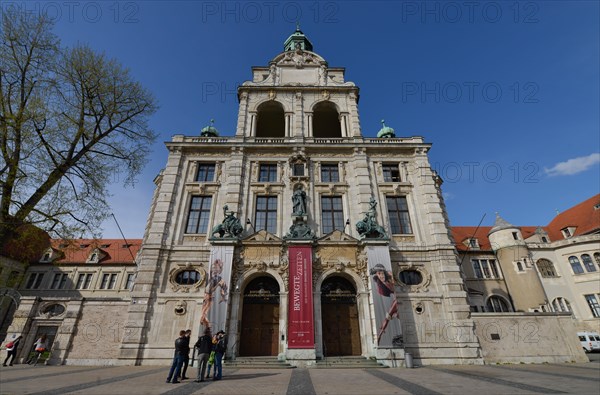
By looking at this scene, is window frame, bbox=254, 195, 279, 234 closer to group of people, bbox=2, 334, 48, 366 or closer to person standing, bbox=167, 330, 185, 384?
person standing, bbox=167, 330, 185, 384

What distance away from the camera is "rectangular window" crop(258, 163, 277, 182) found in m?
20.9

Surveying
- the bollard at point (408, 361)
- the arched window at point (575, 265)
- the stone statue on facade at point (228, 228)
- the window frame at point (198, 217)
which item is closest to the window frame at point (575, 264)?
the arched window at point (575, 265)

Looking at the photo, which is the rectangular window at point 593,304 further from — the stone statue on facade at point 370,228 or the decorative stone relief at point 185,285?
the decorative stone relief at point 185,285

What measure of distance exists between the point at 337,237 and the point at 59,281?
34033mm

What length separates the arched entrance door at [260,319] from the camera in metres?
15.4

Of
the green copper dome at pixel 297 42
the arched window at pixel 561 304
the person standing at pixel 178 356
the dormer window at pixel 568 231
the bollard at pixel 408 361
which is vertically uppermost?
the green copper dome at pixel 297 42

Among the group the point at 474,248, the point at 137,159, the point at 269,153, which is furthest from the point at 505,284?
the point at 137,159

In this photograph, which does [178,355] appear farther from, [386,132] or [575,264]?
[575,264]

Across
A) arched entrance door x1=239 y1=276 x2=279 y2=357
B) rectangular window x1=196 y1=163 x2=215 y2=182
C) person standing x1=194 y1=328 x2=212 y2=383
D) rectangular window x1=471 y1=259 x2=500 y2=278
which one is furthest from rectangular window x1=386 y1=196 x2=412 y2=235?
rectangular window x1=471 y1=259 x2=500 y2=278

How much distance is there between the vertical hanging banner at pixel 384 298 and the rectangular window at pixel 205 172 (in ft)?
41.4

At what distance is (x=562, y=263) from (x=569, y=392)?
31913mm

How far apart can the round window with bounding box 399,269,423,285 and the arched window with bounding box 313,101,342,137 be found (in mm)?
15026

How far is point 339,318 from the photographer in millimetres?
16438

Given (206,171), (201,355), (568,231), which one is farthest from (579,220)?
(201,355)
